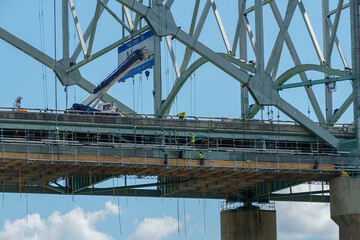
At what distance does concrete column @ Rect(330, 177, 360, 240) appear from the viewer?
95.6 metres

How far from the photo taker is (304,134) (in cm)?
10462

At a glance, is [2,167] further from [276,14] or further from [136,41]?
[276,14]

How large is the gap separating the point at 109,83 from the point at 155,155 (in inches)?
982

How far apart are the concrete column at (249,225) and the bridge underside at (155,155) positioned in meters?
3.21

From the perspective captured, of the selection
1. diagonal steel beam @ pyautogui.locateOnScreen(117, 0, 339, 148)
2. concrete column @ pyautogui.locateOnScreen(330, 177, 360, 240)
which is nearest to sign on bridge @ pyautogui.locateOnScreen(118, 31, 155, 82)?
diagonal steel beam @ pyautogui.locateOnScreen(117, 0, 339, 148)

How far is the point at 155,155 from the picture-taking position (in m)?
92.0

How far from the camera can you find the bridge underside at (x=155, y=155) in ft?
294

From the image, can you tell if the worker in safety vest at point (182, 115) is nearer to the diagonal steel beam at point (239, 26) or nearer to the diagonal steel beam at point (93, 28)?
the diagonal steel beam at point (239, 26)

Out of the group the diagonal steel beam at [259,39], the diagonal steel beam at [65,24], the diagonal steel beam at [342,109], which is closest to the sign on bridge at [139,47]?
the diagonal steel beam at [65,24]

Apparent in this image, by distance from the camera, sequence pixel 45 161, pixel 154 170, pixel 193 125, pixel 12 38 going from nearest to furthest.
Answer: pixel 45 161 → pixel 154 170 → pixel 193 125 → pixel 12 38

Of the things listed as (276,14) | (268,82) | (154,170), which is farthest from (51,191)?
(276,14)

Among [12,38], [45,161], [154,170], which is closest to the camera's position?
[45,161]

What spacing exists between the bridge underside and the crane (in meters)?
8.21

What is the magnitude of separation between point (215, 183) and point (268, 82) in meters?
11.7
